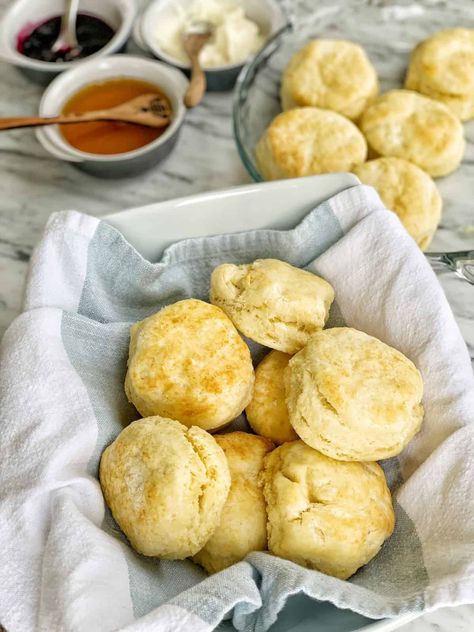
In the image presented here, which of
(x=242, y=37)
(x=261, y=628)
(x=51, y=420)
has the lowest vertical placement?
(x=261, y=628)

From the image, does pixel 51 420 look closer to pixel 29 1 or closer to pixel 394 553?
pixel 394 553

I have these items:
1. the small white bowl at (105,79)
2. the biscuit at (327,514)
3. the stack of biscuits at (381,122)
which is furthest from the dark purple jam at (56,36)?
the biscuit at (327,514)

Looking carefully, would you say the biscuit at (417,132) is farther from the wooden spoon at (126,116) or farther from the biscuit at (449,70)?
the wooden spoon at (126,116)

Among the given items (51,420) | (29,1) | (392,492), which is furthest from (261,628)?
(29,1)

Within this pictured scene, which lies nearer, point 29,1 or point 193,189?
point 193,189

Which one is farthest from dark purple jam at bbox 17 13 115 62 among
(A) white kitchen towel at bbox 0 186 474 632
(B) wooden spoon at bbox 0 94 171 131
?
(A) white kitchen towel at bbox 0 186 474 632

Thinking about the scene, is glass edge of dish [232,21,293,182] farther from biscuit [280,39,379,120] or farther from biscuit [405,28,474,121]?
biscuit [405,28,474,121]
